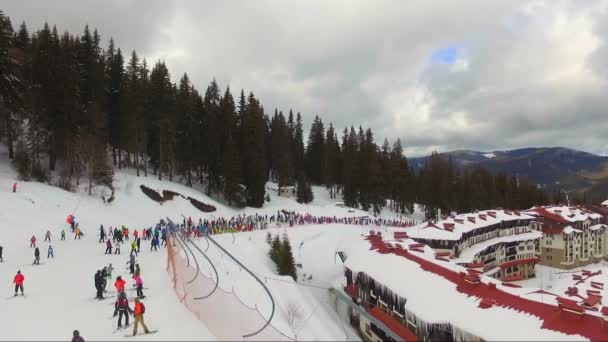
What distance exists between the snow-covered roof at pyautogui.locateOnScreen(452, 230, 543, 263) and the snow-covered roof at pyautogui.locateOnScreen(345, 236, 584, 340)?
48.6 ft

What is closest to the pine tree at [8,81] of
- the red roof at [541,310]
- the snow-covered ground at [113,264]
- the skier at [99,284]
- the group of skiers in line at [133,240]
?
the snow-covered ground at [113,264]

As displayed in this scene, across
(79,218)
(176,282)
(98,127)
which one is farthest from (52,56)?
(176,282)

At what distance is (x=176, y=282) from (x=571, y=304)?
1728 cm

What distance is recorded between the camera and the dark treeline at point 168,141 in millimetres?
39750

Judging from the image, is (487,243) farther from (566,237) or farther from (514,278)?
(566,237)

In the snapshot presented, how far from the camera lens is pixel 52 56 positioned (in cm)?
4066

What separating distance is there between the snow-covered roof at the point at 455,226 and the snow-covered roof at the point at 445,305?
14.3m

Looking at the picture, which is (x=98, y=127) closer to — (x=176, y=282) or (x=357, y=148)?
(x=176, y=282)

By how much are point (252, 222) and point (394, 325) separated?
2327cm

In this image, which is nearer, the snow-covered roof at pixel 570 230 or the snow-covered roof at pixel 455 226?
the snow-covered roof at pixel 455 226

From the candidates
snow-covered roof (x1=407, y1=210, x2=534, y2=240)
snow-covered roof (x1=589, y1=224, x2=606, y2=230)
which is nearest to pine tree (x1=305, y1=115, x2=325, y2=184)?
snow-covered roof (x1=407, y1=210, x2=534, y2=240)

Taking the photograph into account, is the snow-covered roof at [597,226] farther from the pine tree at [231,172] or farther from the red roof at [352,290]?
the pine tree at [231,172]

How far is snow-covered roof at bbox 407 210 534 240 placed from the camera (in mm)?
39500

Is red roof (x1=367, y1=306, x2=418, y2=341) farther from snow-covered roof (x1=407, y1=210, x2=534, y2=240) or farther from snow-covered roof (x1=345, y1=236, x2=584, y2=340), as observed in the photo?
snow-covered roof (x1=407, y1=210, x2=534, y2=240)
